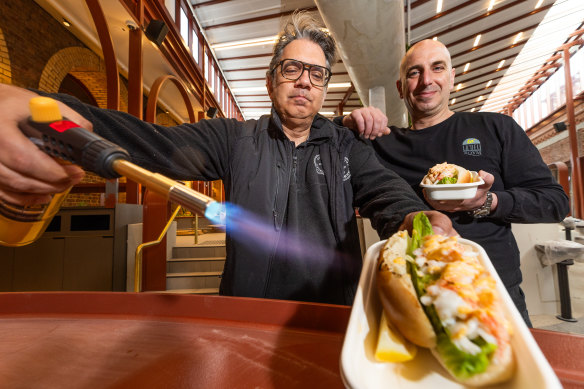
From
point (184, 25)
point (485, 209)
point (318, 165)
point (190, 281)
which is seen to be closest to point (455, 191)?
point (485, 209)

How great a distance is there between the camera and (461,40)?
26.9ft

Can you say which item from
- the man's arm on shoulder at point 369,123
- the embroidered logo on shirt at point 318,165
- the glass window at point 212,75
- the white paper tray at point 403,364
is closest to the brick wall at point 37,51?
the glass window at point 212,75

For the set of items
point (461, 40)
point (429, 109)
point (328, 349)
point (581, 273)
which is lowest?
point (581, 273)

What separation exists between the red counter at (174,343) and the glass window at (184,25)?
6979 mm

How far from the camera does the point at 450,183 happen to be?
1153 mm

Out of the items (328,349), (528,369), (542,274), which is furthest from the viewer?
(542,274)

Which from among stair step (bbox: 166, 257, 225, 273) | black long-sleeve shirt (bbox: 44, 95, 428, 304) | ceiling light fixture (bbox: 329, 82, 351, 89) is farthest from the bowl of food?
ceiling light fixture (bbox: 329, 82, 351, 89)

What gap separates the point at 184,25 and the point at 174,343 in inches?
303

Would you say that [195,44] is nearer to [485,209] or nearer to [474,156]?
[474,156]

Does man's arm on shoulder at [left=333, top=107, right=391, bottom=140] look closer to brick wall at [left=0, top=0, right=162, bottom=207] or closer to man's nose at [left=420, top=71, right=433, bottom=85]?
man's nose at [left=420, top=71, right=433, bottom=85]

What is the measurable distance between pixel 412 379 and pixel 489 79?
14684 mm

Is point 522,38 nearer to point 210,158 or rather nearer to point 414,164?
point 414,164

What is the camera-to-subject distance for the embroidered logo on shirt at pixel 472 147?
4.65 feet

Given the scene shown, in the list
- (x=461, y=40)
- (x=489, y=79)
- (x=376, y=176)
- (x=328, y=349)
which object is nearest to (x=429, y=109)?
(x=376, y=176)
